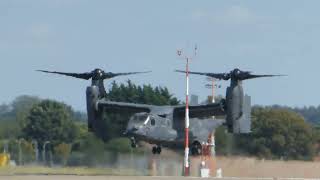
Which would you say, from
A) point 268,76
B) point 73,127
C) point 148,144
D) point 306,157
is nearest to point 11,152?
point 73,127

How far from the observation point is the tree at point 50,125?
310ft

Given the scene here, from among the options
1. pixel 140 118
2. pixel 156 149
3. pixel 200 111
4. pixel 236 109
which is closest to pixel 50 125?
pixel 200 111

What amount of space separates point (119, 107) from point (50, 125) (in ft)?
106

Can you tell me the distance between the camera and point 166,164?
66562mm

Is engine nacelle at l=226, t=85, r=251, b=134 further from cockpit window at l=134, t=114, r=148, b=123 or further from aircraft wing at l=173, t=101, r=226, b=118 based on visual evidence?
cockpit window at l=134, t=114, r=148, b=123

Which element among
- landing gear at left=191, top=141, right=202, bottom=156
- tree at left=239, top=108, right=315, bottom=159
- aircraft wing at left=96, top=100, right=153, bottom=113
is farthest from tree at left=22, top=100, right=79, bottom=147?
landing gear at left=191, top=141, right=202, bottom=156

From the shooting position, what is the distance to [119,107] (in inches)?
2734

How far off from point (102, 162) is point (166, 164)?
4729 mm

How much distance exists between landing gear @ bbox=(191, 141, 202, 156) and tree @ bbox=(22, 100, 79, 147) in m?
26.1

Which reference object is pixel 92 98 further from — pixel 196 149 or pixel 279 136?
pixel 279 136

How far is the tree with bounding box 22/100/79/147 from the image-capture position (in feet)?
310

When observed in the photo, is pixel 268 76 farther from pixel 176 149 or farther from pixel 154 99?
pixel 154 99

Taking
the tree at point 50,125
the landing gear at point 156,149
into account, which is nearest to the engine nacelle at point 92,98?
the landing gear at point 156,149

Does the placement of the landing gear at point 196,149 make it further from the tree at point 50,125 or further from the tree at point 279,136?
the tree at point 50,125
